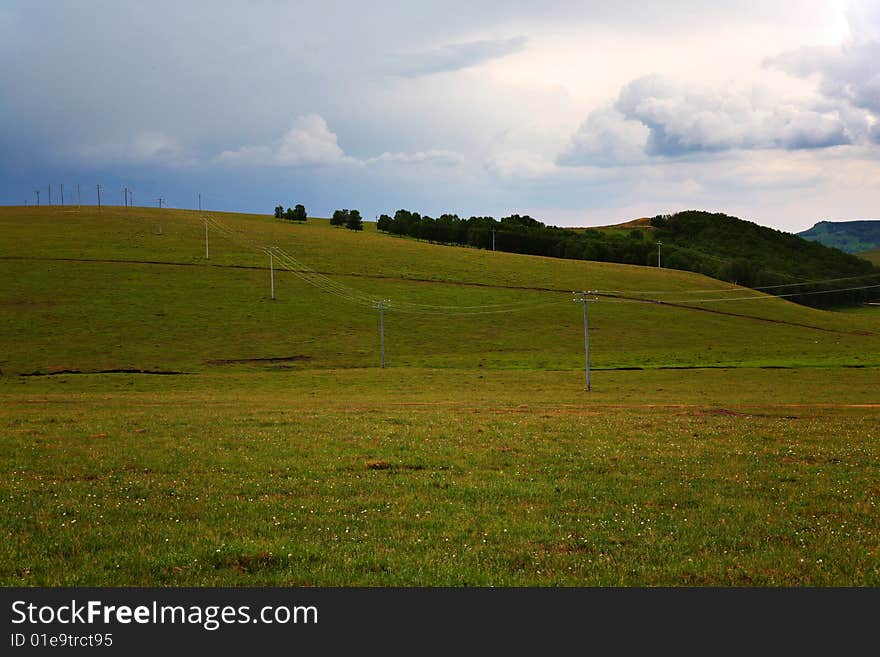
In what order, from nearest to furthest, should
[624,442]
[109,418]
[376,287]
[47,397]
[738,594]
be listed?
1. [738,594]
2. [624,442]
3. [109,418]
4. [47,397]
5. [376,287]

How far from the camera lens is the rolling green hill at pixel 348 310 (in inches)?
3324

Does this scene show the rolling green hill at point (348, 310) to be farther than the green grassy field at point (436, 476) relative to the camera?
Yes

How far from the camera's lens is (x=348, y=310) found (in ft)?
352

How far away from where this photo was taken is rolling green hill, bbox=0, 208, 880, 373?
84.4m

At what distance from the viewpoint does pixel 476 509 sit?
1421cm

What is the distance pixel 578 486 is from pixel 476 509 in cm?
307

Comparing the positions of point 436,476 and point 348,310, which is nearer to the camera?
point 436,476

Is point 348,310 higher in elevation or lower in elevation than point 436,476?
lower

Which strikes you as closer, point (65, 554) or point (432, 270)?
point (65, 554)

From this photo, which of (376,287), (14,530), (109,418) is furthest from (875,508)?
(376,287)

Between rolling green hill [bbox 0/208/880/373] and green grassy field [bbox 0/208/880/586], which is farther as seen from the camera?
rolling green hill [bbox 0/208/880/373]

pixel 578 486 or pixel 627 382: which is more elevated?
pixel 578 486

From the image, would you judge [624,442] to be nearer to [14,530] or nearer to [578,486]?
[578,486]

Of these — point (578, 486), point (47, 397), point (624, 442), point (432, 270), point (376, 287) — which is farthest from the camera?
point (432, 270)
